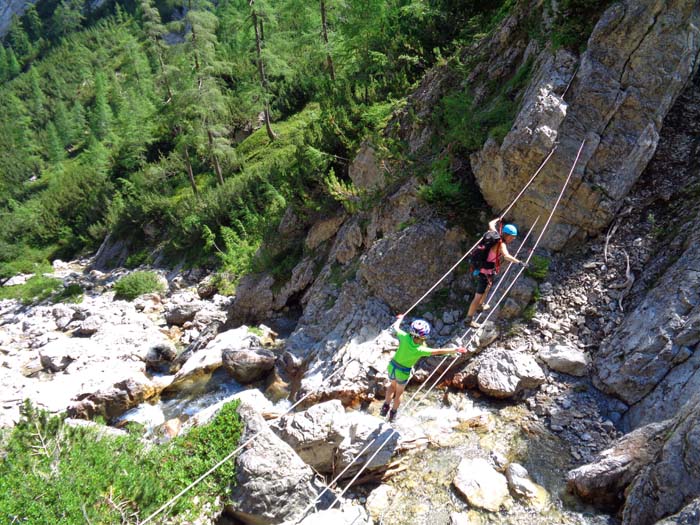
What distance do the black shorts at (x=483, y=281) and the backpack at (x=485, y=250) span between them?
0.54ft

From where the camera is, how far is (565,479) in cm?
629

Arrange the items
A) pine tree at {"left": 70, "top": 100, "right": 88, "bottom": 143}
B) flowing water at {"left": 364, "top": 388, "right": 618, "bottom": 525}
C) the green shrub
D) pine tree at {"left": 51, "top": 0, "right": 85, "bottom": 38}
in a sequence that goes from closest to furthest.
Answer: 1. flowing water at {"left": 364, "top": 388, "right": 618, "bottom": 525}
2. the green shrub
3. pine tree at {"left": 70, "top": 100, "right": 88, "bottom": 143}
4. pine tree at {"left": 51, "top": 0, "right": 85, "bottom": 38}

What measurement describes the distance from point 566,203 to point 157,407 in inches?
464

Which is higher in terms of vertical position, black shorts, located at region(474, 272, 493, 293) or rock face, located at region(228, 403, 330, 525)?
black shorts, located at region(474, 272, 493, 293)

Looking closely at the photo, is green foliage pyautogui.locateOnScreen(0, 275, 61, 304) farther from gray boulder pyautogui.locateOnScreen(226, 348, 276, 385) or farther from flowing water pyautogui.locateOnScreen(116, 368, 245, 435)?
gray boulder pyautogui.locateOnScreen(226, 348, 276, 385)

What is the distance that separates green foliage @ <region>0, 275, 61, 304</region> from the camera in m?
24.1

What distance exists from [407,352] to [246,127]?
107 ft

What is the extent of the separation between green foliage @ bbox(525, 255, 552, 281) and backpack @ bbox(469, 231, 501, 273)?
4.47ft

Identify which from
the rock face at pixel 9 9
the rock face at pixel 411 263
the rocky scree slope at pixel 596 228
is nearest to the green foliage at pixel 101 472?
the rocky scree slope at pixel 596 228

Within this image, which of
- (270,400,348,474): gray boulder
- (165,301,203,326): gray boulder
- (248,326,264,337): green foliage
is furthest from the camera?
(165,301,203,326): gray boulder

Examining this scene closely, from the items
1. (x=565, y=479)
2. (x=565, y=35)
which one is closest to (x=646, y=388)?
(x=565, y=479)

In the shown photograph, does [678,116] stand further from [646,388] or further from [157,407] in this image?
[157,407]

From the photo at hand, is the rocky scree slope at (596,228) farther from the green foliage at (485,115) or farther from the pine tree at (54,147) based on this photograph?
the pine tree at (54,147)

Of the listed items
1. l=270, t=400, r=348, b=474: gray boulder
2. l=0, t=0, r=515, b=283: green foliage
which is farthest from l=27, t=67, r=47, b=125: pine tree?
l=270, t=400, r=348, b=474: gray boulder
